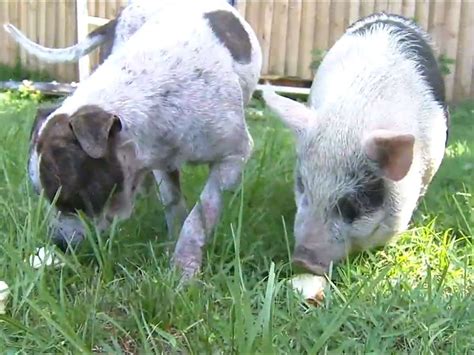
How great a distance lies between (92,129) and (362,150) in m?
1.03

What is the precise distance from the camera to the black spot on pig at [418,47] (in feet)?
13.4

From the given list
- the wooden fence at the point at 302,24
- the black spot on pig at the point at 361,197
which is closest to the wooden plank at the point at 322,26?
the wooden fence at the point at 302,24

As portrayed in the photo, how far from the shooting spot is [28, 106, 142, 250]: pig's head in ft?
10.6

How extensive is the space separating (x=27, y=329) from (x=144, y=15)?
222 centimetres

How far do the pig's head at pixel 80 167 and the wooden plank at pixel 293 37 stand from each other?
6.86 meters

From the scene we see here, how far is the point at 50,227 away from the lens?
3.35m

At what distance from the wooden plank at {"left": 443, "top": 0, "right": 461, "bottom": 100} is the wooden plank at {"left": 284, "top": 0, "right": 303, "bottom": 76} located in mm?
1659

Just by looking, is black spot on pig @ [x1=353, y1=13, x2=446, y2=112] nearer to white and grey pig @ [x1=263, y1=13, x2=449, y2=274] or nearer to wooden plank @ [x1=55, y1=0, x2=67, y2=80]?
white and grey pig @ [x1=263, y1=13, x2=449, y2=274]

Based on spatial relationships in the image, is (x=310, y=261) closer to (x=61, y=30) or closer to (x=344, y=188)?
(x=344, y=188)

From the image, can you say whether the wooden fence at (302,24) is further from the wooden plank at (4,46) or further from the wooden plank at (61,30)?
the wooden plank at (4,46)

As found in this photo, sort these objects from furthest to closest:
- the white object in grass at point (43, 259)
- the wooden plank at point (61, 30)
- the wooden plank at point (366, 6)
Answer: the wooden plank at point (61, 30), the wooden plank at point (366, 6), the white object in grass at point (43, 259)

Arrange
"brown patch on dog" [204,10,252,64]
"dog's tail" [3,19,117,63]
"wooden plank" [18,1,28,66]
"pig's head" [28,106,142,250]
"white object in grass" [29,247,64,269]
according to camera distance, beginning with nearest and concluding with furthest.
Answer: "white object in grass" [29,247,64,269]
"pig's head" [28,106,142,250]
"brown patch on dog" [204,10,252,64]
"dog's tail" [3,19,117,63]
"wooden plank" [18,1,28,66]

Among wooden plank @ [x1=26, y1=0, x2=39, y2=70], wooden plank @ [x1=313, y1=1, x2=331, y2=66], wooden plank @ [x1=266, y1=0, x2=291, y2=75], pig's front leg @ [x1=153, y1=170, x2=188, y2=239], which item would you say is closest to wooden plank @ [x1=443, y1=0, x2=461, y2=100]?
wooden plank @ [x1=313, y1=1, x2=331, y2=66]

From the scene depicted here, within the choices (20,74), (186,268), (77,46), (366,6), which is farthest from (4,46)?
(186,268)
